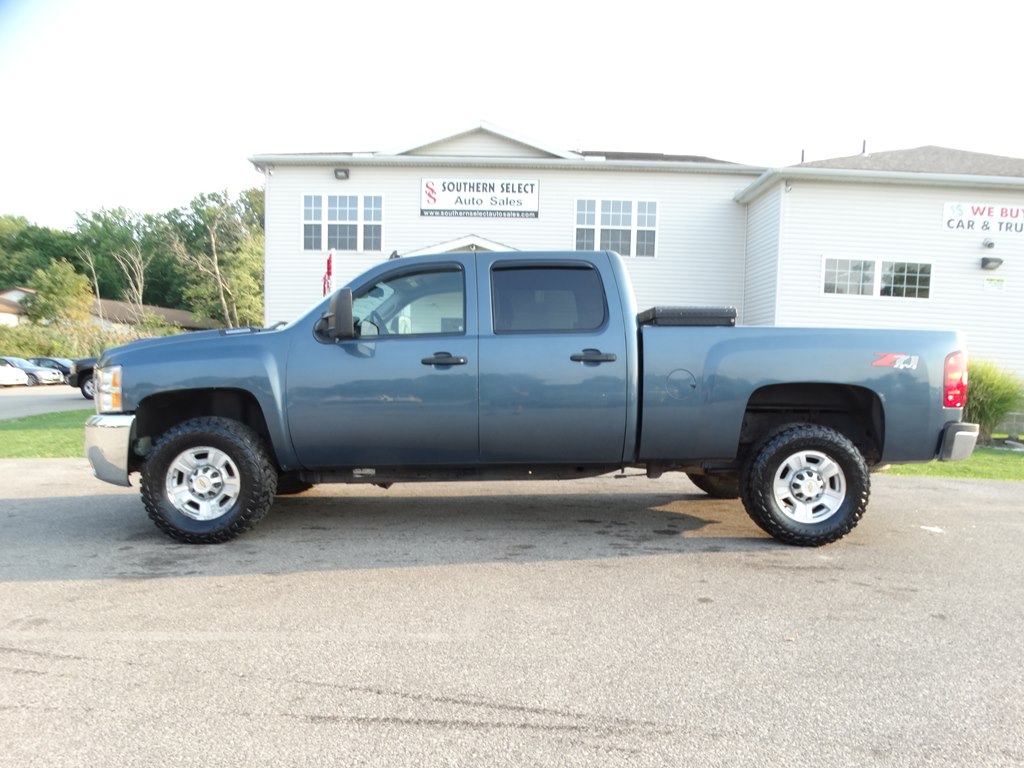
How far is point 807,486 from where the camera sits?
17.3 feet

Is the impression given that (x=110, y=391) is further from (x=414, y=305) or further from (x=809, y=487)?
(x=809, y=487)

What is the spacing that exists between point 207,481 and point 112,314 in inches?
2733

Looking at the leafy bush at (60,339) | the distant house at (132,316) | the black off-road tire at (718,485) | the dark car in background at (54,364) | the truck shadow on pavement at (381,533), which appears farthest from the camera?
the distant house at (132,316)

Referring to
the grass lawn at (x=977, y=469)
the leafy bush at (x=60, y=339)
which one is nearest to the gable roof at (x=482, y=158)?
the grass lawn at (x=977, y=469)

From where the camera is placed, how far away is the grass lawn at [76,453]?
31.3 feet

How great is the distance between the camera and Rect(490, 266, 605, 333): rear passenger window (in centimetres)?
532

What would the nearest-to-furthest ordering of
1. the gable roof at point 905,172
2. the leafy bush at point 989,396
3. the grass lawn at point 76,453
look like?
1. the grass lawn at point 76,453
2. the leafy bush at point 989,396
3. the gable roof at point 905,172

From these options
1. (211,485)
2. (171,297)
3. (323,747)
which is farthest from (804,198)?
(171,297)

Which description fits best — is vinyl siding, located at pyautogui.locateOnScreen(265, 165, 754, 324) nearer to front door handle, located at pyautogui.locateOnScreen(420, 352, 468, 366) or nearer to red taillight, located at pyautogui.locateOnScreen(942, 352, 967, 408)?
red taillight, located at pyautogui.locateOnScreen(942, 352, 967, 408)

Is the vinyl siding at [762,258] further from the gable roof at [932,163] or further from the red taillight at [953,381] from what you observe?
the red taillight at [953,381]

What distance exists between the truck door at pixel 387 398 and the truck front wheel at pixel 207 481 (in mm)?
357

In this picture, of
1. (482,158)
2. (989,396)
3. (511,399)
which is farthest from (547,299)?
(482,158)

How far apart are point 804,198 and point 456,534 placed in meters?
14.6

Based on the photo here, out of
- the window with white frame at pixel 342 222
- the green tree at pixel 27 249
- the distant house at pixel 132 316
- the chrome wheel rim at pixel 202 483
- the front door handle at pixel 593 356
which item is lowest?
the chrome wheel rim at pixel 202 483
